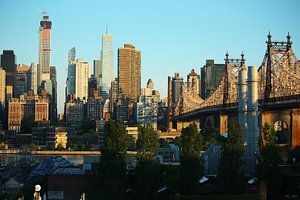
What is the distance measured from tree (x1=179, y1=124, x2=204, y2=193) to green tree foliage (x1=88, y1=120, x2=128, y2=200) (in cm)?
445

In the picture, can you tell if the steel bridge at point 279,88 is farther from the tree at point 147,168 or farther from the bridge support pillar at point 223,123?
the tree at point 147,168

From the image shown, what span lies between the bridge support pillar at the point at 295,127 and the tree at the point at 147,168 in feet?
104

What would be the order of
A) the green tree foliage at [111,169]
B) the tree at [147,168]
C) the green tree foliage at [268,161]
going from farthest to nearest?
the tree at [147,168]
the green tree foliage at [268,161]
the green tree foliage at [111,169]

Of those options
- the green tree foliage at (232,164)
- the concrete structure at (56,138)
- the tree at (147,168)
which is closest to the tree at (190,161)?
the green tree foliage at (232,164)

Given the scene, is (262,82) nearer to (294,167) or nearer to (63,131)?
(294,167)

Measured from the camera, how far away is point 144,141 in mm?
43156

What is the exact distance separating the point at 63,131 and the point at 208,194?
90.2 metres

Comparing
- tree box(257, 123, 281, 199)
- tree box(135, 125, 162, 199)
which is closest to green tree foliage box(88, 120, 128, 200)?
tree box(135, 125, 162, 199)

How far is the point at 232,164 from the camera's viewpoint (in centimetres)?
4262

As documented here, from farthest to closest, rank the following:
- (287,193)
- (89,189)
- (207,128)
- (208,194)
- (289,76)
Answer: (207,128) < (289,76) < (208,194) < (89,189) < (287,193)

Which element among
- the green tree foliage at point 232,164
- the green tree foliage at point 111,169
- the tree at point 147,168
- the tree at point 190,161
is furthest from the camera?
the tree at point 190,161

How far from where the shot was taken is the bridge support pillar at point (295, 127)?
72.0 meters

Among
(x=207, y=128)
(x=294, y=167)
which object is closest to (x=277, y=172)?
(x=294, y=167)

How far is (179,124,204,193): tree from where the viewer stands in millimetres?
42625
